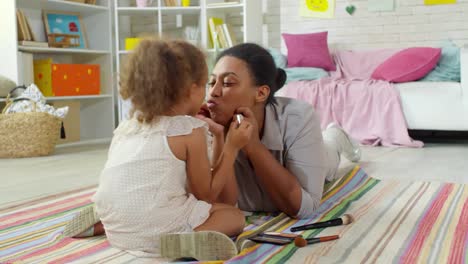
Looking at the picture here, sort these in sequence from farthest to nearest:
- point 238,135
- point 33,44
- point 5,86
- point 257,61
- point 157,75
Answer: point 33,44 < point 5,86 < point 257,61 < point 238,135 < point 157,75

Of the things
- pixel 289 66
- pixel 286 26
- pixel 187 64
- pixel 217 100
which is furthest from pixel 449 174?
pixel 286 26

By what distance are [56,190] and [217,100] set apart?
43.9 inches

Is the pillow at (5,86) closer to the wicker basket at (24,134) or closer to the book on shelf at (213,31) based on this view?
the wicker basket at (24,134)

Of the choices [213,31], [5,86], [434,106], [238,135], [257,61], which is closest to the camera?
[238,135]

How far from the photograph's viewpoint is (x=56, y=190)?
237cm

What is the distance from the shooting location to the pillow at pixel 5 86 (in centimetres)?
368

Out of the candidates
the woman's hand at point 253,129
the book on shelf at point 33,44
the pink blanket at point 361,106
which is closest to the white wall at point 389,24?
the pink blanket at point 361,106

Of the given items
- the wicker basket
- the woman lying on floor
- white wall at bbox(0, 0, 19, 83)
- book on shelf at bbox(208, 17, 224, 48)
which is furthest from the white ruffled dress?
book on shelf at bbox(208, 17, 224, 48)

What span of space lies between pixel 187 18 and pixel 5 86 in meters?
2.03

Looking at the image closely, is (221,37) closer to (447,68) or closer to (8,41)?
(8,41)

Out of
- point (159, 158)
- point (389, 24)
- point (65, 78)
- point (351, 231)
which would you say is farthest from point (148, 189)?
point (389, 24)

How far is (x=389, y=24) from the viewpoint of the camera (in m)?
4.85

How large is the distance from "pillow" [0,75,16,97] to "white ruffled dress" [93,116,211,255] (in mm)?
2607

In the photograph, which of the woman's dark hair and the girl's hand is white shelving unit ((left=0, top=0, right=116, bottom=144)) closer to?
the woman's dark hair
